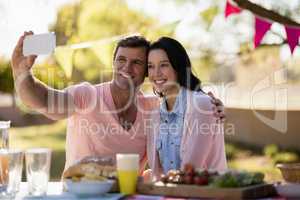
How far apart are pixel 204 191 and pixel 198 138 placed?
21.9 inches

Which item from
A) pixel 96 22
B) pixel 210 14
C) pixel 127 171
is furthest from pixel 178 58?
pixel 96 22

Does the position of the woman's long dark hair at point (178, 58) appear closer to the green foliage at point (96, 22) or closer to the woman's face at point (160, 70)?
the woman's face at point (160, 70)

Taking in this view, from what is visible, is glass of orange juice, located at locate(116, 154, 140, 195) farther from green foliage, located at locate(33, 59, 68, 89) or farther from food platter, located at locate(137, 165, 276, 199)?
green foliage, located at locate(33, 59, 68, 89)

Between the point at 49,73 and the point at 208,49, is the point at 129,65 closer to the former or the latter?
the point at 49,73

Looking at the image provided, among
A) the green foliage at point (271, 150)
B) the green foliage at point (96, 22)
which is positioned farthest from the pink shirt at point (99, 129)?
the green foliage at point (271, 150)

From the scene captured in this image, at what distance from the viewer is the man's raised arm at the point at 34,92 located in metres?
2.38

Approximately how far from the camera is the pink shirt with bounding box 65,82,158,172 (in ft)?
8.85

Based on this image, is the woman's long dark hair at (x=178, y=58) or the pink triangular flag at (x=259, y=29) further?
the pink triangular flag at (x=259, y=29)

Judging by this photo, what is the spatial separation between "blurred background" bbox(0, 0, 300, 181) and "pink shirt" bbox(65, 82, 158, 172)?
34cm

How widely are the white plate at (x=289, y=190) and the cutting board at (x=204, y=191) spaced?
5 cm

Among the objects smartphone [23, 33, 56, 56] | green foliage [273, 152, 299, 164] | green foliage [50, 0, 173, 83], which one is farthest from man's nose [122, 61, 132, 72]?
green foliage [273, 152, 299, 164]

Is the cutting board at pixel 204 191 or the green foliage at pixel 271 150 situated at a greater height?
the cutting board at pixel 204 191

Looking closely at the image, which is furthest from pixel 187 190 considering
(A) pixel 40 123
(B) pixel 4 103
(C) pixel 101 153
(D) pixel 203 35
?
(A) pixel 40 123

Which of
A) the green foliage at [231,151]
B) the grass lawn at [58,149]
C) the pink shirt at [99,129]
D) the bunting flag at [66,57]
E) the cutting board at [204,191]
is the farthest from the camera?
the green foliage at [231,151]
